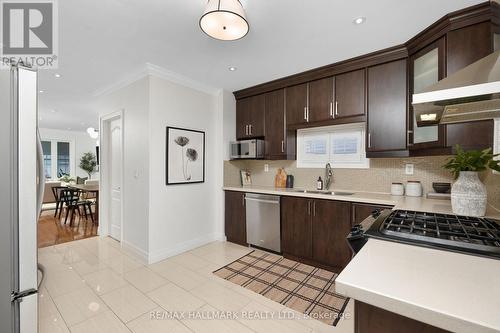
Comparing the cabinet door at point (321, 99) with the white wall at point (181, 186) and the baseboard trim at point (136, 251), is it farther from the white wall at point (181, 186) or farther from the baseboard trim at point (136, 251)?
the baseboard trim at point (136, 251)

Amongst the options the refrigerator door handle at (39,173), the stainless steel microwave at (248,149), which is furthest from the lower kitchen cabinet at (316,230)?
the refrigerator door handle at (39,173)

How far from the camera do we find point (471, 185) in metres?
1.47

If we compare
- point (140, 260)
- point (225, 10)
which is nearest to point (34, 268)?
point (225, 10)

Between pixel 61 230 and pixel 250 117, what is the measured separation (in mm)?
4244

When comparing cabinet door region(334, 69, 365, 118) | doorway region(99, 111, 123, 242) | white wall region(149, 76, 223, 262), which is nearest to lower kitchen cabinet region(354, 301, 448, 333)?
cabinet door region(334, 69, 365, 118)

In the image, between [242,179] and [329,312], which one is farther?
[242,179]

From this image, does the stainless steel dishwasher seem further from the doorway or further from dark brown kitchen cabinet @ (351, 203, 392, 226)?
the doorway

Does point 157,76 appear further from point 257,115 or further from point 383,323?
point 383,323

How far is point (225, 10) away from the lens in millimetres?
1433

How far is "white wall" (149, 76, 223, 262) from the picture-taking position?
115 inches

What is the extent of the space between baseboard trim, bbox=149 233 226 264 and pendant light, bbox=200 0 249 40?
266cm

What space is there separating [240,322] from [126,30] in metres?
2.78

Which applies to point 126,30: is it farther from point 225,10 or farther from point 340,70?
point 340,70

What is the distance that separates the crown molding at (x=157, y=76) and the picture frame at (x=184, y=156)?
2.23 feet
